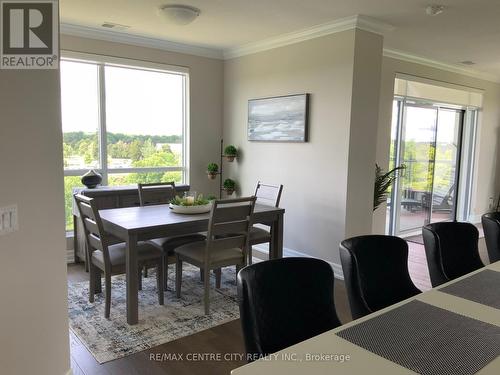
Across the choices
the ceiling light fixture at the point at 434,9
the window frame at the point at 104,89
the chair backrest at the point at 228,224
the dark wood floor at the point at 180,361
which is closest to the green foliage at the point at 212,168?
the window frame at the point at 104,89

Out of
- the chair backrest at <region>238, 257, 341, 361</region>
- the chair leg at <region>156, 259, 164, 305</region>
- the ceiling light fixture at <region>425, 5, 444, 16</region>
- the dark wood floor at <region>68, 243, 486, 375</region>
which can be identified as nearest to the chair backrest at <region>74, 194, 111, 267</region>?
the chair leg at <region>156, 259, 164, 305</region>

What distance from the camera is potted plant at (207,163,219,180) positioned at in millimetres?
5434

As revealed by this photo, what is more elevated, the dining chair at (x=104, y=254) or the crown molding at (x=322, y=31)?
the crown molding at (x=322, y=31)

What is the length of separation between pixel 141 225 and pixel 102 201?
1438 millimetres

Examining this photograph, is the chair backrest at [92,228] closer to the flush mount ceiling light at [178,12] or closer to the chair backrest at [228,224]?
the chair backrest at [228,224]

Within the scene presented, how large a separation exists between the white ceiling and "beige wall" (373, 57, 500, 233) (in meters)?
0.80

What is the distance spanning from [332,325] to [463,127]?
21.5 ft

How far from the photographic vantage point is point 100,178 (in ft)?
14.6

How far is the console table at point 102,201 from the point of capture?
4275 mm

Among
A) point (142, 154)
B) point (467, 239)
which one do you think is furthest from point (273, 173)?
point (467, 239)

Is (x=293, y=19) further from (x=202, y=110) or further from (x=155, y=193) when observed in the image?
(x=155, y=193)

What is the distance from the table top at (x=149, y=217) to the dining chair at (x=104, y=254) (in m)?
0.13

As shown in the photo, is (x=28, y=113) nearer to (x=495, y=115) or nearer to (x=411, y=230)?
(x=411, y=230)

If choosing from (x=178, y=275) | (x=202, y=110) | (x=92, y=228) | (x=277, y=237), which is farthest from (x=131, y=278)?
(x=202, y=110)
